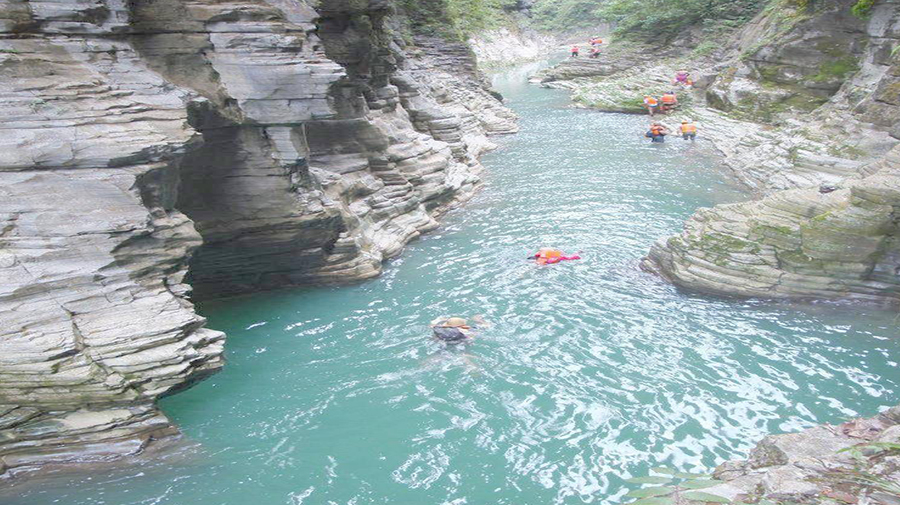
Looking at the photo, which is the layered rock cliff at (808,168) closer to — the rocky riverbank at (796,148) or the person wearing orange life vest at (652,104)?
the rocky riverbank at (796,148)

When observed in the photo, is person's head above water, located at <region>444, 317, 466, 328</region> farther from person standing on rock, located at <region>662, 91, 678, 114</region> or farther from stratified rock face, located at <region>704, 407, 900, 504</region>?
person standing on rock, located at <region>662, 91, 678, 114</region>

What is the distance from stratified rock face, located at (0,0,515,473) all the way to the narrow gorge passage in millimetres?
951

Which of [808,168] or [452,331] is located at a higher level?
[808,168]

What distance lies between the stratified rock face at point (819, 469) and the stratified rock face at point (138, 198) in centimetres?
830

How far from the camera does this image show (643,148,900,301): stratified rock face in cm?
1285

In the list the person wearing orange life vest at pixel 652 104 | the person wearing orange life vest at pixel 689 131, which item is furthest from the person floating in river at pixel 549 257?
the person wearing orange life vest at pixel 652 104

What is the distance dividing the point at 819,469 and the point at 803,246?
8697 millimetres

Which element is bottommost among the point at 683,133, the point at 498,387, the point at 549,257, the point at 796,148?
the point at 498,387

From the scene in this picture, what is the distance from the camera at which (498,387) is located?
11.2 meters

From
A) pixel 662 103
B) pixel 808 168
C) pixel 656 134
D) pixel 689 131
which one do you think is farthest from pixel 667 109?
pixel 808 168

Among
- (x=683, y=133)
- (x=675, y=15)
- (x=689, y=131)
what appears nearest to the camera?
(x=689, y=131)

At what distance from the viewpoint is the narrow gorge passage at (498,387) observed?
9.15 metres

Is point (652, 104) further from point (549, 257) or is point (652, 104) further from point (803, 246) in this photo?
point (803, 246)

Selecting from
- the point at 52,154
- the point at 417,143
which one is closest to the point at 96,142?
the point at 52,154
